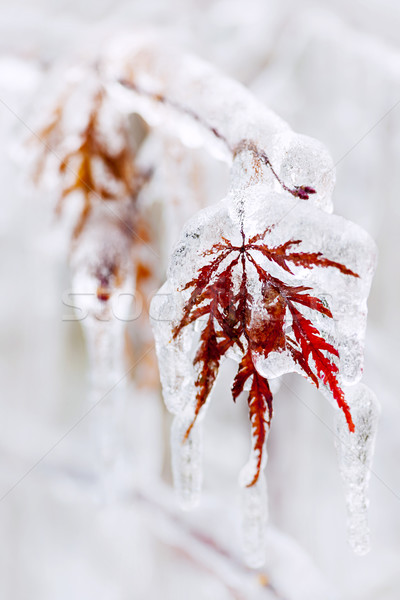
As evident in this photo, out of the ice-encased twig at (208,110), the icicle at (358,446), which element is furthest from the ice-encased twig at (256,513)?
the ice-encased twig at (208,110)

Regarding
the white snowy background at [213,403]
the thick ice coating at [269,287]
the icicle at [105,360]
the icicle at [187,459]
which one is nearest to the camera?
the thick ice coating at [269,287]

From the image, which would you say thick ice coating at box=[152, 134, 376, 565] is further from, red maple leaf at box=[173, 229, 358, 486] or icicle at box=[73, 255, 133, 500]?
icicle at box=[73, 255, 133, 500]

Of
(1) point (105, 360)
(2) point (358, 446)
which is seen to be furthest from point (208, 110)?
(1) point (105, 360)

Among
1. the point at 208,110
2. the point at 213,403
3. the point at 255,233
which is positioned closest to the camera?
the point at 255,233

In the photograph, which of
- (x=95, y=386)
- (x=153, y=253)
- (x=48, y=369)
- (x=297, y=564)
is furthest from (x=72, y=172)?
(x=297, y=564)

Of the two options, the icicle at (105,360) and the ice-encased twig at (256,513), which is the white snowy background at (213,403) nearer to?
the icicle at (105,360)

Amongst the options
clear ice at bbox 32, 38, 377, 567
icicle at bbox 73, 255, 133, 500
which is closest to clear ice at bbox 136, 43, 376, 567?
clear ice at bbox 32, 38, 377, 567

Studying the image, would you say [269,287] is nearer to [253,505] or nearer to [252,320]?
[252,320]
